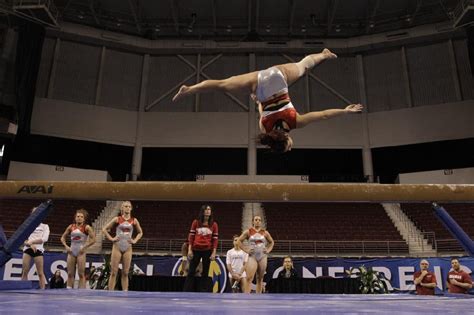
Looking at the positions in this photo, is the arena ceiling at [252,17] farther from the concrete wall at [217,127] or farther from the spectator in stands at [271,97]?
the spectator in stands at [271,97]

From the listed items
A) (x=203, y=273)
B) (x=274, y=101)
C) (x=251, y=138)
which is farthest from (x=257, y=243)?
(x=251, y=138)

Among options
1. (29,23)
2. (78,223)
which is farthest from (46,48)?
(78,223)

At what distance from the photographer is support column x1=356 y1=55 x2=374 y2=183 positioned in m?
18.6

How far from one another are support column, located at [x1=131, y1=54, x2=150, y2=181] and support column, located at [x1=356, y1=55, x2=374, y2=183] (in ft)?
33.6

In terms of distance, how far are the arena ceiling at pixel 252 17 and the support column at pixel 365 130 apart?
6.66 feet

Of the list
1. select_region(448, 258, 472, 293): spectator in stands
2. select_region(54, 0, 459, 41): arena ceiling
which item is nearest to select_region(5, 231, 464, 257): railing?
select_region(448, 258, 472, 293): spectator in stands

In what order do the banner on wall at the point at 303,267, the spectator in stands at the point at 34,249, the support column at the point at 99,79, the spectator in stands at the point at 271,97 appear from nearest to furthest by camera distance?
the spectator in stands at the point at 271,97 < the spectator in stands at the point at 34,249 < the banner on wall at the point at 303,267 < the support column at the point at 99,79

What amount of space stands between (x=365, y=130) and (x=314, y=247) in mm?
7650

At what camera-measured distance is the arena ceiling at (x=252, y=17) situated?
60.6ft

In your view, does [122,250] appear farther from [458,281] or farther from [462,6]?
[462,6]

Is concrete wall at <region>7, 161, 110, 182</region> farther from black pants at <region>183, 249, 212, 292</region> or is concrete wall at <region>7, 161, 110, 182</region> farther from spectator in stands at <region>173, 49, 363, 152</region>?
spectator in stands at <region>173, 49, 363, 152</region>

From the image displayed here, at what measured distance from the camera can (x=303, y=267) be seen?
37.2 ft

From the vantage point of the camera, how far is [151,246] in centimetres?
1411

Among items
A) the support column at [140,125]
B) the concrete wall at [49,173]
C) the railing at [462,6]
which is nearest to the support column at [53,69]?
the concrete wall at [49,173]
